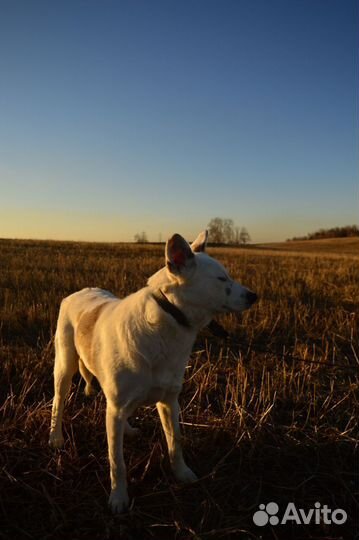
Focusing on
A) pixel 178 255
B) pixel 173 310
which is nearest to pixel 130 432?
pixel 173 310

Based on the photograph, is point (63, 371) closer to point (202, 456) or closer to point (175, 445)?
point (175, 445)

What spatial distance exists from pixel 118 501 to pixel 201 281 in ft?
5.73

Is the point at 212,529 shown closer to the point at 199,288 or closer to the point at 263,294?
the point at 199,288

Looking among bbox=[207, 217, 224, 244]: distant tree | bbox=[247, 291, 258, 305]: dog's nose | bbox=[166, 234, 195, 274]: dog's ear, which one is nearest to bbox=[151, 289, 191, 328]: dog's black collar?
bbox=[166, 234, 195, 274]: dog's ear

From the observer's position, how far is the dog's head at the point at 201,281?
3020 mm

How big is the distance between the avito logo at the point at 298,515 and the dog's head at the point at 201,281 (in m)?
1.55

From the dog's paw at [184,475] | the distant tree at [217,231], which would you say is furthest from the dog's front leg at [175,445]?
the distant tree at [217,231]

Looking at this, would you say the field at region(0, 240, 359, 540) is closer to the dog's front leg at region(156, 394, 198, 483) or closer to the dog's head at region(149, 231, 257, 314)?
the dog's front leg at region(156, 394, 198, 483)

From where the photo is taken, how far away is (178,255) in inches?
119

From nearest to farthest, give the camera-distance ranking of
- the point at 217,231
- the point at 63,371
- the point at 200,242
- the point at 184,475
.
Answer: the point at 184,475 < the point at 200,242 < the point at 63,371 < the point at 217,231

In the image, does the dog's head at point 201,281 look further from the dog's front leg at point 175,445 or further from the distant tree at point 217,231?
the distant tree at point 217,231

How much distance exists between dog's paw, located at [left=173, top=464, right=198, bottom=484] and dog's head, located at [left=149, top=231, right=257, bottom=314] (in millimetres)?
1411

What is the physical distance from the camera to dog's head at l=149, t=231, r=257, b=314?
3.02 m

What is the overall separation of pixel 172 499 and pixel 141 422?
1095 millimetres
